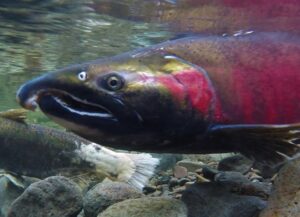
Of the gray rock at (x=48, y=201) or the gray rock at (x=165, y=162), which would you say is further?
the gray rock at (x=165, y=162)

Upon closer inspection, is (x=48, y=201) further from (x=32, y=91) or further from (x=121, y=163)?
(x=121, y=163)

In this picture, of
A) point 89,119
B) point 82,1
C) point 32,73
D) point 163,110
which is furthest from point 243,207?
point 32,73

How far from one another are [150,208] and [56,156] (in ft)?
15.6

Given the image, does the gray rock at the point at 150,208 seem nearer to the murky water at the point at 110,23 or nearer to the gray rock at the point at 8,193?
the murky water at the point at 110,23

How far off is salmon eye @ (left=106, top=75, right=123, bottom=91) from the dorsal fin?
15.8 feet

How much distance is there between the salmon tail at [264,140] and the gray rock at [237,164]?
1521 mm

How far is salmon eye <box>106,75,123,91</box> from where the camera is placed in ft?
9.42

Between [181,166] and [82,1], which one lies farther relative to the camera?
[82,1]

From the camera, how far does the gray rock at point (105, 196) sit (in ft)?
14.0

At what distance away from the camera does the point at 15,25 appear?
11.8 meters

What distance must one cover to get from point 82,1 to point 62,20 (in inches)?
71.9

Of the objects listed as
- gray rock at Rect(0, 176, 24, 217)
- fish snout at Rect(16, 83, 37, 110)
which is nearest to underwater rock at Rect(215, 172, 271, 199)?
fish snout at Rect(16, 83, 37, 110)

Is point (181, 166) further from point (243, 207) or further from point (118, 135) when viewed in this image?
point (118, 135)

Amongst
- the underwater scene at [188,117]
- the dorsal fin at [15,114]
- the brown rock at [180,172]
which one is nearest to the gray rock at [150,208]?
the underwater scene at [188,117]
